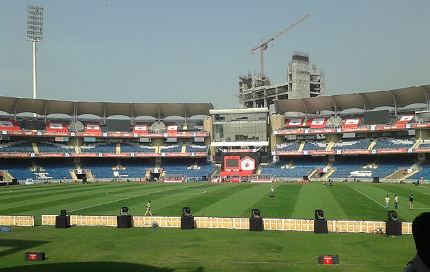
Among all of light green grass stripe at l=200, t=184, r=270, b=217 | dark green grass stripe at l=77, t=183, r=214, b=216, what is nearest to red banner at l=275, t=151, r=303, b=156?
light green grass stripe at l=200, t=184, r=270, b=217

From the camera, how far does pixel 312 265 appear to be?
20.6 meters

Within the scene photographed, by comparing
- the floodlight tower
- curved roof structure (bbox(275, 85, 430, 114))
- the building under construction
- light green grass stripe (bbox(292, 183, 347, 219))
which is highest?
the floodlight tower

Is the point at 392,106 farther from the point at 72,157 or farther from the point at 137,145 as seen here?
the point at 72,157

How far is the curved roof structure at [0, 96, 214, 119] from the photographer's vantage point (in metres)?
99.3

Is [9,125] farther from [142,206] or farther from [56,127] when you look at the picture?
[142,206]

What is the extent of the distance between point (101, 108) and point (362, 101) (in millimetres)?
67695

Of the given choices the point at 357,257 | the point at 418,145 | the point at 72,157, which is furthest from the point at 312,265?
the point at 72,157

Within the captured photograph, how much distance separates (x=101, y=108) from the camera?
355 ft

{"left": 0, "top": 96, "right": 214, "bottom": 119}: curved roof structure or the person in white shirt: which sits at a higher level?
{"left": 0, "top": 96, "right": 214, "bottom": 119}: curved roof structure

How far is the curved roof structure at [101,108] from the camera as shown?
99.3m

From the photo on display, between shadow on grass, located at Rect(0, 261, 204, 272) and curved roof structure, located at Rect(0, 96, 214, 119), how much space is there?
8793 centimetres

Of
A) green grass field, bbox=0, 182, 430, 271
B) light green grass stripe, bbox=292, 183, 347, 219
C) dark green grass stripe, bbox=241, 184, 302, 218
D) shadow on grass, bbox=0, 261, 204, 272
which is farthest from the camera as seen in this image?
dark green grass stripe, bbox=241, 184, 302, 218

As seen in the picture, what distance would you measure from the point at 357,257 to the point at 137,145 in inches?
3540

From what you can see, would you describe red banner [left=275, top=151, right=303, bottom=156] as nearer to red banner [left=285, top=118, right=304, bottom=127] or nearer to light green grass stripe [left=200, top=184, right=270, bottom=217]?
red banner [left=285, top=118, right=304, bottom=127]
